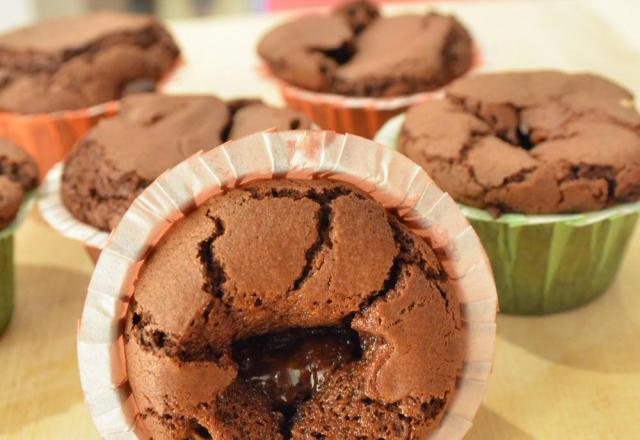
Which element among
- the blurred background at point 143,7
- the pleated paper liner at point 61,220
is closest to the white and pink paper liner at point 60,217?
the pleated paper liner at point 61,220

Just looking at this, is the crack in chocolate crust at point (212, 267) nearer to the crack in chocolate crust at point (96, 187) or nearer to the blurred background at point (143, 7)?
the crack in chocolate crust at point (96, 187)

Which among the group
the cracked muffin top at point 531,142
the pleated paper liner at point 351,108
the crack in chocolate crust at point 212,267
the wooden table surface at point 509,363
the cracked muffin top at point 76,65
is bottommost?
the wooden table surface at point 509,363

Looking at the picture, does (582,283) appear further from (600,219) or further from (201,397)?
(201,397)

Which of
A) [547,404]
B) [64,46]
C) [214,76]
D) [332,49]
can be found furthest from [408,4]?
[547,404]

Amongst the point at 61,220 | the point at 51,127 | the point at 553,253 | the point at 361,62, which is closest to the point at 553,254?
the point at 553,253

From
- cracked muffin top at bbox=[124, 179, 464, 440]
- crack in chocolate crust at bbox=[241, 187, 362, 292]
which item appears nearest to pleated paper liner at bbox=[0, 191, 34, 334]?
cracked muffin top at bbox=[124, 179, 464, 440]

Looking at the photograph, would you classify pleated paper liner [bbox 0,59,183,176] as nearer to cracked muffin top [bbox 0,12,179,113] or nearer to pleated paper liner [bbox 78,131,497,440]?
cracked muffin top [bbox 0,12,179,113]
